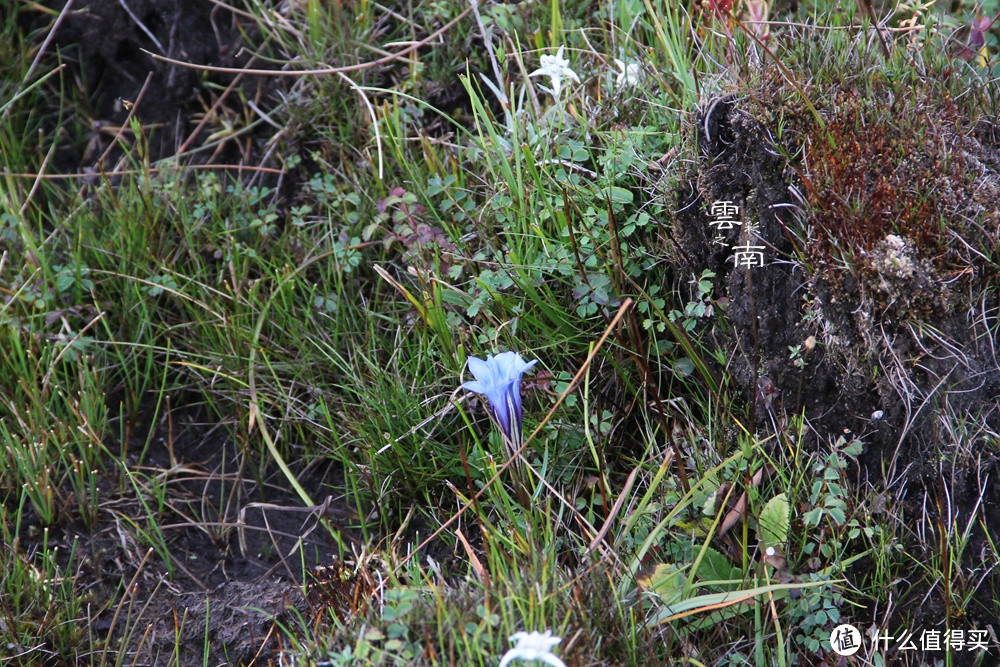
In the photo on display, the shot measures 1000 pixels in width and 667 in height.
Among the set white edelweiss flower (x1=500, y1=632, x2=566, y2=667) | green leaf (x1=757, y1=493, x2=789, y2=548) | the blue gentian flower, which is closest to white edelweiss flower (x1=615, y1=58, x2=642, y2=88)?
the blue gentian flower

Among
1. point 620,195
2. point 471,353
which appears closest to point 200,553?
point 471,353

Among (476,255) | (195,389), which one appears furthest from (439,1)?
(195,389)

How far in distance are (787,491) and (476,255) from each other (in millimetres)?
1022

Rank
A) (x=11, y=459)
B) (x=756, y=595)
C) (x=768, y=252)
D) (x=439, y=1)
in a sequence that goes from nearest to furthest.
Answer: (x=756, y=595)
(x=768, y=252)
(x=11, y=459)
(x=439, y=1)

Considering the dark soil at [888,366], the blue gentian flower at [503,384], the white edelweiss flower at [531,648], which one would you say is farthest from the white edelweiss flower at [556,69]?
the white edelweiss flower at [531,648]

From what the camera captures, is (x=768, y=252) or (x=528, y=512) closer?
(x=528, y=512)

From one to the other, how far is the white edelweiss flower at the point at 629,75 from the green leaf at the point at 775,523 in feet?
4.10

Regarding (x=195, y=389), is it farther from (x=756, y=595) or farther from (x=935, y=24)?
(x=935, y=24)

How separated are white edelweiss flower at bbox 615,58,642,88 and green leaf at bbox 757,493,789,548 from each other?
1249mm

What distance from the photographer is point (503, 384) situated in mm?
1903

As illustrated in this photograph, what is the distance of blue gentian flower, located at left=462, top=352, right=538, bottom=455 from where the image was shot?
1890 millimetres

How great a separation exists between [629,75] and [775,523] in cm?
133

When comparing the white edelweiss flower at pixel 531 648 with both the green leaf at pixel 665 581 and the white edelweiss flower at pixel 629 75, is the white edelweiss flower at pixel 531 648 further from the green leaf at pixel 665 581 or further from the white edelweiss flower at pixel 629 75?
the white edelweiss flower at pixel 629 75

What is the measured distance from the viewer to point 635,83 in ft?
8.20
